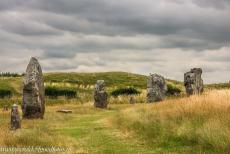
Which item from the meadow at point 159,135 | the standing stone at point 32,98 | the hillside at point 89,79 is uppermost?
the hillside at point 89,79

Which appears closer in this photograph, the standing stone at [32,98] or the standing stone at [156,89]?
the standing stone at [32,98]

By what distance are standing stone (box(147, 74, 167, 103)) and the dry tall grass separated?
76.6 feet

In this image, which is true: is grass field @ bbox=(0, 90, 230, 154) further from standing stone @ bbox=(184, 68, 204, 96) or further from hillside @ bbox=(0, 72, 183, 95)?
hillside @ bbox=(0, 72, 183, 95)

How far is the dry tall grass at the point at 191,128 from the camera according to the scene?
16.3 m

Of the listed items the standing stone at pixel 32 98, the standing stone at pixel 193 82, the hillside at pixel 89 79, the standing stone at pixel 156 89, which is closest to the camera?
the standing stone at pixel 32 98

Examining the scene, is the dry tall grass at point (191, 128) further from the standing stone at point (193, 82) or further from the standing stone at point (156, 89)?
the standing stone at point (156, 89)

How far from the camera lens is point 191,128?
18.9m

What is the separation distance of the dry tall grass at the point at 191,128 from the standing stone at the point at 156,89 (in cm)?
2336

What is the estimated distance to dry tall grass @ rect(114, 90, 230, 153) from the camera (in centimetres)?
1627

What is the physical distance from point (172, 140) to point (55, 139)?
453 centimetres

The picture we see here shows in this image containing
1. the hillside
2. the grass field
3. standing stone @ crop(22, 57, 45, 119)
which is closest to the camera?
the grass field

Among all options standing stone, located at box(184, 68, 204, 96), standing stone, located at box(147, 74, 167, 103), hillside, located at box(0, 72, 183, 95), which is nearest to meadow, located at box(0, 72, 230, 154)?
standing stone, located at box(184, 68, 204, 96)

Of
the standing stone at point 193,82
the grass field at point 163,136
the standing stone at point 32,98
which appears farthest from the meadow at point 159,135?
the standing stone at point 193,82

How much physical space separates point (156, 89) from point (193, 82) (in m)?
5.80
